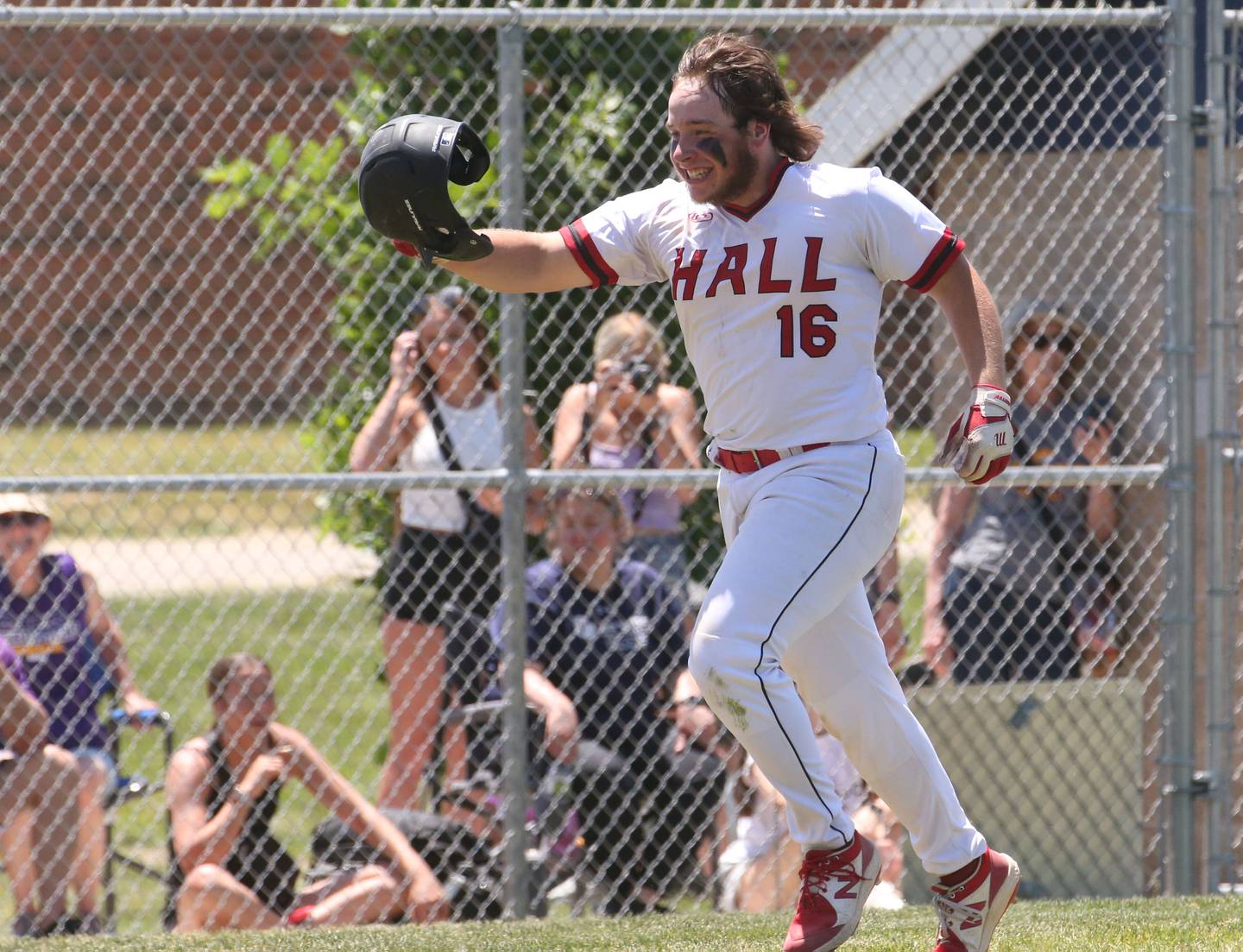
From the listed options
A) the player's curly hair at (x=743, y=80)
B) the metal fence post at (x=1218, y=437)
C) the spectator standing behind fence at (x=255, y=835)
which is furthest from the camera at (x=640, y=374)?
the player's curly hair at (x=743, y=80)

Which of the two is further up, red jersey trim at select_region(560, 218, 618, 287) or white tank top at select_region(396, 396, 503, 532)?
red jersey trim at select_region(560, 218, 618, 287)

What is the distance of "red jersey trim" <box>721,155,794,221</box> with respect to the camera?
3312mm

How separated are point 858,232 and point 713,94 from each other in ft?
1.32

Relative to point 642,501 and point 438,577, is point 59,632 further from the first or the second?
point 642,501

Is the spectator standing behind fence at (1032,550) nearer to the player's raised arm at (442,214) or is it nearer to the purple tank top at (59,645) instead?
the player's raised arm at (442,214)

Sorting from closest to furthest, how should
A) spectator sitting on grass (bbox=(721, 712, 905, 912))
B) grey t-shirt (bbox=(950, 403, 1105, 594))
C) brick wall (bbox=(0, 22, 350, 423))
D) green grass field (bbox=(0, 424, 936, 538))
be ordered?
spectator sitting on grass (bbox=(721, 712, 905, 912)) → grey t-shirt (bbox=(950, 403, 1105, 594)) → brick wall (bbox=(0, 22, 350, 423)) → green grass field (bbox=(0, 424, 936, 538))

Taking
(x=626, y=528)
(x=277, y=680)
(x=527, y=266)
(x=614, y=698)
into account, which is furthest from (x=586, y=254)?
(x=277, y=680)

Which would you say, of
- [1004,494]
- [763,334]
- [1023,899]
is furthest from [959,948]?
[1004,494]

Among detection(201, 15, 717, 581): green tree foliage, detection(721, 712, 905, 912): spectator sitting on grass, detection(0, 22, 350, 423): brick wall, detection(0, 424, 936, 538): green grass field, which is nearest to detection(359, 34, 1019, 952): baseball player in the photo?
detection(721, 712, 905, 912): spectator sitting on grass

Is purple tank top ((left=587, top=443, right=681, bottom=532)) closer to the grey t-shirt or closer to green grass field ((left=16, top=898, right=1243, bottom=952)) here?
the grey t-shirt

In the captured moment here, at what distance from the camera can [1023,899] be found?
497 centimetres

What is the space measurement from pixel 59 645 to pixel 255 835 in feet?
2.94

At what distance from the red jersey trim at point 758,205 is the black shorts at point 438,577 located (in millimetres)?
2023

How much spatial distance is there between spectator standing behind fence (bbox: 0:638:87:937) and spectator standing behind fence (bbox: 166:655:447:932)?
1.02 feet
